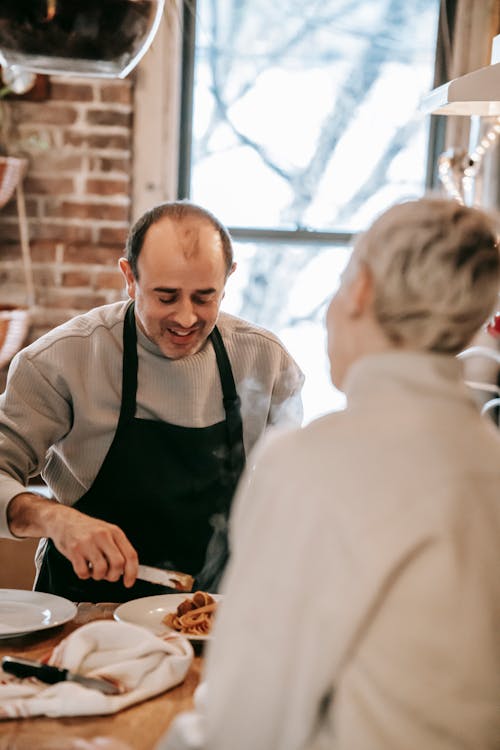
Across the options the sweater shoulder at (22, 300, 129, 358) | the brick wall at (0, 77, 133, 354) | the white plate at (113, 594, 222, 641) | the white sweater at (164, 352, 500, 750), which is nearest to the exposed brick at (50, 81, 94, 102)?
the brick wall at (0, 77, 133, 354)

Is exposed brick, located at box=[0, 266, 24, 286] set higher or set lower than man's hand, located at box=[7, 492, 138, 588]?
higher

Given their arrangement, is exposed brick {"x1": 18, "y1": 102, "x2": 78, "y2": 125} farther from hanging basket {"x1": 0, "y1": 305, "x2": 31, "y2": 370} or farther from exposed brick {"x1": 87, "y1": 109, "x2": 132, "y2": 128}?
hanging basket {"x1": 0, "y1": 305, "x2": 31, "y2": 370}

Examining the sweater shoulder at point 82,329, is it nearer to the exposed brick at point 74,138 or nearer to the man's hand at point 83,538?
the man's hand at point 83,538

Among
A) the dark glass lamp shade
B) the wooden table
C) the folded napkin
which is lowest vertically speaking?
the wooden table

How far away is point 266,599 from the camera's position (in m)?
0.96

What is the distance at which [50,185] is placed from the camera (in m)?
3.30

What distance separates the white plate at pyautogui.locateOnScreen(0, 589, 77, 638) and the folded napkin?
132 mm

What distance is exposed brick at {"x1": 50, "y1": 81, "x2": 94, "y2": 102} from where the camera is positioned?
3246mm

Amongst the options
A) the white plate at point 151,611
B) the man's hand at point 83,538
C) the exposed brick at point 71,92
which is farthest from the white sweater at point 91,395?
the exposed brick at point 71,92

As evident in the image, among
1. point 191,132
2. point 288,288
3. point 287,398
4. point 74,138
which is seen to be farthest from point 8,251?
point 287,398

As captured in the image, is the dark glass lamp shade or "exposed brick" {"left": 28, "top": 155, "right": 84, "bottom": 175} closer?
the dark glass lamp shade

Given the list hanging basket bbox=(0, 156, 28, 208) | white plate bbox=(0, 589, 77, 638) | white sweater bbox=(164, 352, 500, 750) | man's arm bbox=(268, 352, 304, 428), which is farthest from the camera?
hanging basket bbox=(0, 156, 28, 208)

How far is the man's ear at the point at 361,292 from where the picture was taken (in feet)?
3.43

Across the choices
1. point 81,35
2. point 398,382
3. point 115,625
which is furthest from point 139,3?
point 115,625
